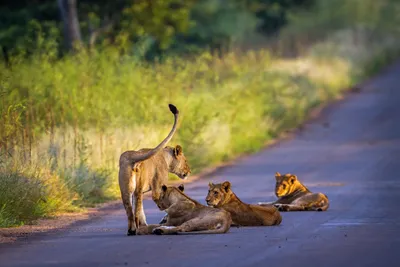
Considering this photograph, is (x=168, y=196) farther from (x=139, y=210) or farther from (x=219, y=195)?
(x=219, y=195)

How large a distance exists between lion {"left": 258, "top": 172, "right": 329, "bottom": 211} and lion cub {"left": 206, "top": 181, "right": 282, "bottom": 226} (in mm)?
2026

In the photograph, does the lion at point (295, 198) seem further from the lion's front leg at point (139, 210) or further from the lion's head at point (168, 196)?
the lion's front leg at point (139, 210)

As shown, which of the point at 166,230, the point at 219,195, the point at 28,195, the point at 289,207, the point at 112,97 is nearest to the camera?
the point at 166,230

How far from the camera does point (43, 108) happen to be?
2178cm

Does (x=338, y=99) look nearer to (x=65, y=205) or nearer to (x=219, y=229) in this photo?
(x=65, y=205)

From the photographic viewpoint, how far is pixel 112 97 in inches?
931

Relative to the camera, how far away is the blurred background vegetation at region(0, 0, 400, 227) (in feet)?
57.9

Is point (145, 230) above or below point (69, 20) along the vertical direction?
below

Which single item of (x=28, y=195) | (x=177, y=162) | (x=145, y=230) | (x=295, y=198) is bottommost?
(x=145, y=230)

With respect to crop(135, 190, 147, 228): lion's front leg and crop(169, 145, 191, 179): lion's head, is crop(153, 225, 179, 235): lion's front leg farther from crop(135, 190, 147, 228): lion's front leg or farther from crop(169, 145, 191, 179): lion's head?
crop(169, 145, 191, 179): lion's head

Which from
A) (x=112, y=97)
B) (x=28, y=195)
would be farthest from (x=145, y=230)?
(x=112, y=97)

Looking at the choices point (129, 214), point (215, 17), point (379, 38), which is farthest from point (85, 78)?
point (379, 38)

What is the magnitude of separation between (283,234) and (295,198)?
119 inches

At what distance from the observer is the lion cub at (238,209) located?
14789mm
